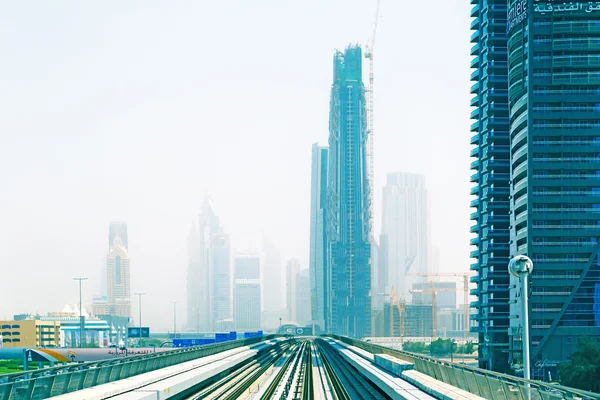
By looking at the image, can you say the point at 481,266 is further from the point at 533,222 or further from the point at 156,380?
the point at 156,380

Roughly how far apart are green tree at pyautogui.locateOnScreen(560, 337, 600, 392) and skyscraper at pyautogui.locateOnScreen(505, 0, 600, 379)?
29143 mm

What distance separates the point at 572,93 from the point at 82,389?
470ft

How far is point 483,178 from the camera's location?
183m

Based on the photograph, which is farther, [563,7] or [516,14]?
[516,14]

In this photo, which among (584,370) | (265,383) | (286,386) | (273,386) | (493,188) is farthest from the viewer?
(493,188)

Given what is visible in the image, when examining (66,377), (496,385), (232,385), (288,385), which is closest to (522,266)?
(496,385)

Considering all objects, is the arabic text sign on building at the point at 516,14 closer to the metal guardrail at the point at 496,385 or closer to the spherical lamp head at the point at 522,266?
the metal guardrail at the point at 496,385

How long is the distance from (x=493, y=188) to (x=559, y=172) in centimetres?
2071

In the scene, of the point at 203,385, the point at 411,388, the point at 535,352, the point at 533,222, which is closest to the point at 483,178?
the point at 533,222

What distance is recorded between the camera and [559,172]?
15688 cm

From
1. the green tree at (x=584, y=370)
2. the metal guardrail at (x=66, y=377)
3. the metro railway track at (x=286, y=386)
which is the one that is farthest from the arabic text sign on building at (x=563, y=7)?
the metal guardrail at (x=66, y=377)

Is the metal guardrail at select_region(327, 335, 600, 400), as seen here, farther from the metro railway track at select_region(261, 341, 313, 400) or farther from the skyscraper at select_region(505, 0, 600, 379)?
the skyscraper at select_region(505, 0, 600, 379)

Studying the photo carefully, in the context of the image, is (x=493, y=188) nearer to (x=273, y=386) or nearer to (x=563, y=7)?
(x=563, y=7)

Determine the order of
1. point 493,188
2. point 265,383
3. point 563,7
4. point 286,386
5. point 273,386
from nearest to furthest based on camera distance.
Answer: point 286,386, point 273,386, point 265,383, point 563,7, point 493,188
